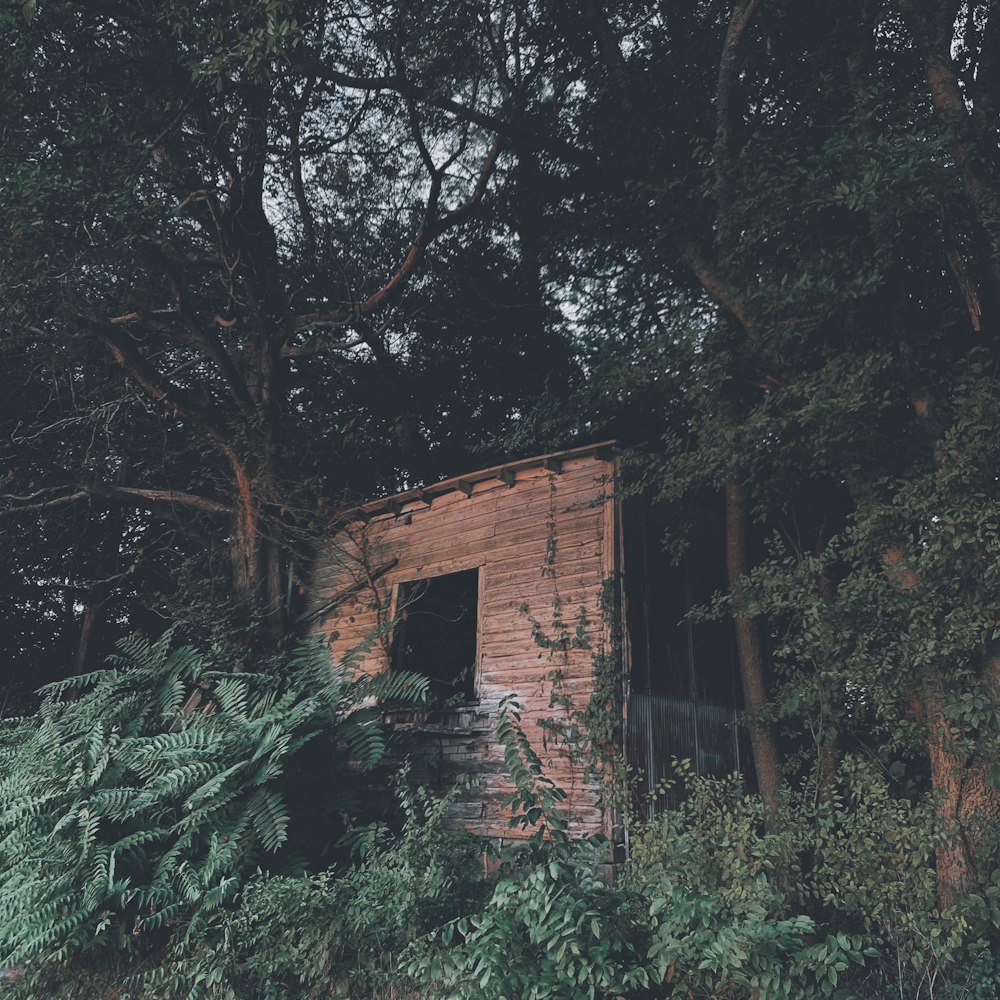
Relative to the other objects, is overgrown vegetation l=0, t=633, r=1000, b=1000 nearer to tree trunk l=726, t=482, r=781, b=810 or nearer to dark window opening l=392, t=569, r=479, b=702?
tree trunk l=726, t=482, r=781, b=810

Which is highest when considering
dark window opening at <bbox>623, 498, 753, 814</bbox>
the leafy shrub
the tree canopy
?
the tree canopy

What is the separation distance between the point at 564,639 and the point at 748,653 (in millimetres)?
1847

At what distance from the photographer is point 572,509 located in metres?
9.23

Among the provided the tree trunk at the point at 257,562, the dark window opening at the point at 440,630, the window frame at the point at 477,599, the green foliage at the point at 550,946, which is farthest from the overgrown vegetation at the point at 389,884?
the tree trunk at the point at 257,562

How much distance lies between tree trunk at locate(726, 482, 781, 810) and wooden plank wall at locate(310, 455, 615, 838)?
1.27 m

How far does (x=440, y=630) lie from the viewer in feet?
39.6

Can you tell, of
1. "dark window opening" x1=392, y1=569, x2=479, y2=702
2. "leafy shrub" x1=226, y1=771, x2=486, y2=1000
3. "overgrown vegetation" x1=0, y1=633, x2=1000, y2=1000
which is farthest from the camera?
"dark window opening" x1=392, y1=569, x2=479, y2=702

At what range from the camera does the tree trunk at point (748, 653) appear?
8141 mm

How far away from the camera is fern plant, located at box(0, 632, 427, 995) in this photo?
697 cm

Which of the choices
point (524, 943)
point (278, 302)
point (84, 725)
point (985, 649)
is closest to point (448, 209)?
point (278, 302)

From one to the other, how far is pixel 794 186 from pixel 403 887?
650cm

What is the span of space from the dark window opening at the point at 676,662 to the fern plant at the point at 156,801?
2.26m

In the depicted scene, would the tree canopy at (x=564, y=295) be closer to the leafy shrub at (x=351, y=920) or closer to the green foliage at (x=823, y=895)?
the green foliage at (x=823, y=895)

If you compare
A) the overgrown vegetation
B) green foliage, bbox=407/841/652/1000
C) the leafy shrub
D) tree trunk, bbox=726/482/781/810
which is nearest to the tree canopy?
tree trunk, bbox=726/482/781/810
